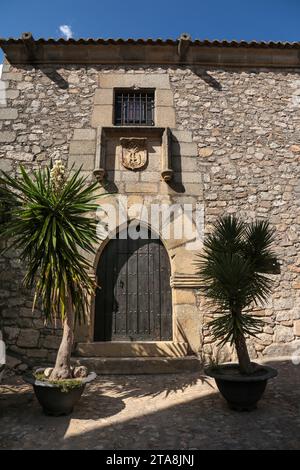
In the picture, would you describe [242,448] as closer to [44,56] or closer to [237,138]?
[237,138]

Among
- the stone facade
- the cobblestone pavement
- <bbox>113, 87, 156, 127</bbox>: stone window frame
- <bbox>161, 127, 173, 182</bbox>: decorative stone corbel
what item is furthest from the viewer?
<bbox>113, 87, 156, 127</bbox>: stone window frame

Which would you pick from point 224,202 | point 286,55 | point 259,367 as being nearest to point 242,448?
point 259,367

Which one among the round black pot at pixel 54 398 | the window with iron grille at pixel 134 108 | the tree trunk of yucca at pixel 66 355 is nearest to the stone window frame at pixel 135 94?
the window with iron grille at pixel 134 108

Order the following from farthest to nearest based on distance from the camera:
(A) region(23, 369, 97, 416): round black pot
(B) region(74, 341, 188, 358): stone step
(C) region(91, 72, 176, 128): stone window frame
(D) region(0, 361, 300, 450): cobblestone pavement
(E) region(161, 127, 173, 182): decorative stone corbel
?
1. (C) region(91, 72, 176, 128): stone window frame
2. (E) region(161, 127, 173, 182): decorative stone corbel
3. (B) region(74, 341, 188, 358): stone step
4. (A) region(23, 369, 97, 416): round black pot
5. (D) region(0, 361, 300, 450): cobblestone pavement

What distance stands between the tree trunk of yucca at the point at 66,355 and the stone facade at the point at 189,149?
4.01 ft

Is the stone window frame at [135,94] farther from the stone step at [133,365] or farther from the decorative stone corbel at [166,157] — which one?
the stone step at [133,365]

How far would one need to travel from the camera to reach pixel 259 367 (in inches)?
124

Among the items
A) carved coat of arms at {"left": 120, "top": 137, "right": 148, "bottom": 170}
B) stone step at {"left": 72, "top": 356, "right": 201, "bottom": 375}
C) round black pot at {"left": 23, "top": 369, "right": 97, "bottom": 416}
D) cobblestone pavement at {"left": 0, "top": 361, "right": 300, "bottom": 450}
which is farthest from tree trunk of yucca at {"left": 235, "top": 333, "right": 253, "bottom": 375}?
carved coat of arms at {"left": 120, "top": 137, "right": 148, "bottom": 170}

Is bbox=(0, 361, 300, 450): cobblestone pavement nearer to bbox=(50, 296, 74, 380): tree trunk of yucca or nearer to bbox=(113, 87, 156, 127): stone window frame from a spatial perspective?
bbox=(50, 296, 74, 380): tree trunk of yucca

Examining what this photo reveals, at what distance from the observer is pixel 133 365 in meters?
4.14

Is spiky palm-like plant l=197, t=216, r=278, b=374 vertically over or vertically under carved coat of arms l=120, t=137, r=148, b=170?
under

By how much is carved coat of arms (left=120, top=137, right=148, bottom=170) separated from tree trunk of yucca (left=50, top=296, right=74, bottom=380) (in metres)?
2.61

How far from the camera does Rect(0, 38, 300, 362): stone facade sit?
4.52 metres

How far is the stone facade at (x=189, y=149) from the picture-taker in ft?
14.8
